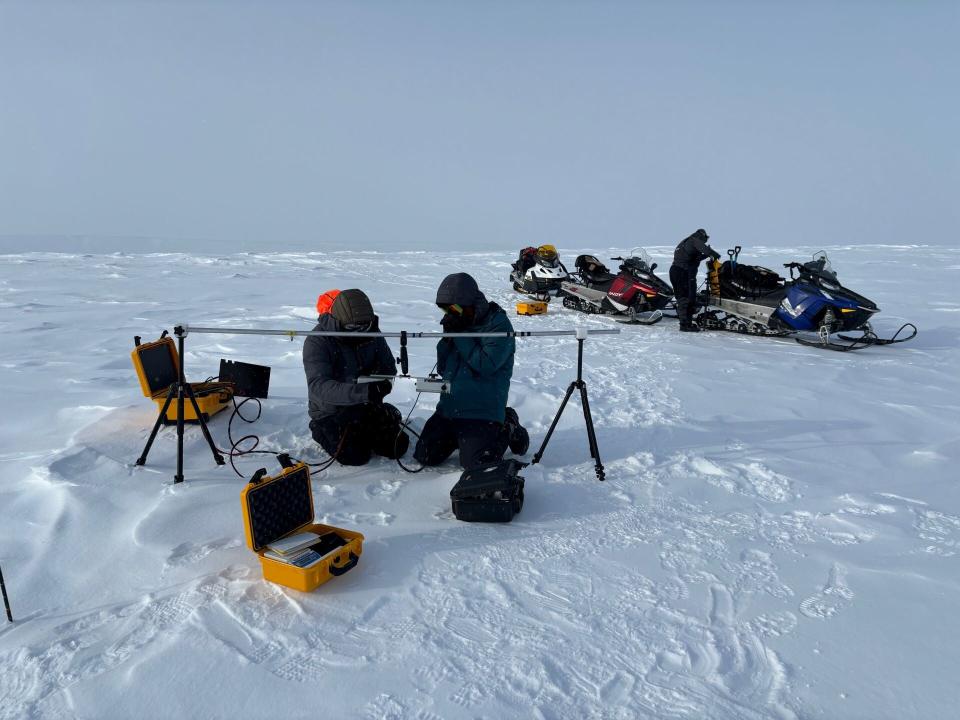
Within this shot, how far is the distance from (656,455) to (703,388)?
192cm

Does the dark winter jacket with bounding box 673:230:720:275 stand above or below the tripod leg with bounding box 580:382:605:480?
above

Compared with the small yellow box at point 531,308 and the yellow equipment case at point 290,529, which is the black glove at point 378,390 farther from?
the small yellow box at point 531,308

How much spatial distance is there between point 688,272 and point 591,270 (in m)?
2.29

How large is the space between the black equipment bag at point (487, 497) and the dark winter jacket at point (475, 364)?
75 cm

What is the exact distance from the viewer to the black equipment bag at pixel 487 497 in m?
3.35

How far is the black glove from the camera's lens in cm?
396

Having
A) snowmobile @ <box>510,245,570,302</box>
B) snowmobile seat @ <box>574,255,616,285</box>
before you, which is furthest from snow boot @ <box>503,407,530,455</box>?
snowmobile @ <box>510,245,570,302</box>

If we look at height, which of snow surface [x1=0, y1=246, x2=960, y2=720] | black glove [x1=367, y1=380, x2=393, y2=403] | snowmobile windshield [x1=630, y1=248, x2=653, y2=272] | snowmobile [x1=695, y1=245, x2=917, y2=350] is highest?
snowmobile windshield [x1=630, y1=248, x2=653, y2=272]

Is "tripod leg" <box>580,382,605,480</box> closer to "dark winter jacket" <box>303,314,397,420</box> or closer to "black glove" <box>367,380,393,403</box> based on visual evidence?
"black glove" <box>367,380,393,403</box>

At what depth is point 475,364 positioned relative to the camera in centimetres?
414

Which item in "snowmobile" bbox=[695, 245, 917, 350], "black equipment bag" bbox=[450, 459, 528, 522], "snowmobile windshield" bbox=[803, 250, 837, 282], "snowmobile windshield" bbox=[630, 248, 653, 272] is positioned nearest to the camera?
"black equipment bag" bbox=[450, 459, 528, 522]

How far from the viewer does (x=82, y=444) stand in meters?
4.09

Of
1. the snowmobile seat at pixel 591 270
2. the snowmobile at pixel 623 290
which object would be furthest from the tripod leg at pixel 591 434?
the snowmobile seat at pixel 591 270

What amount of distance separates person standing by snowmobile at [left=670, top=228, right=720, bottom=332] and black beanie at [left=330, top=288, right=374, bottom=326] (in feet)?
19.1
